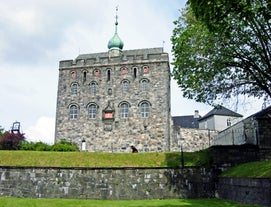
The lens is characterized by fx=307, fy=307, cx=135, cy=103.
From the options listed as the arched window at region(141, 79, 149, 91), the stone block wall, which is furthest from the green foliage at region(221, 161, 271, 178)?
the arched window at region(141, 79, 149, 91)

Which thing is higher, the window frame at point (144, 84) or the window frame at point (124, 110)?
the window frame at point (144, 84)

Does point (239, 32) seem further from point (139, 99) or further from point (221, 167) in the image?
point (139, 99)

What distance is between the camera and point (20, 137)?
25219mm

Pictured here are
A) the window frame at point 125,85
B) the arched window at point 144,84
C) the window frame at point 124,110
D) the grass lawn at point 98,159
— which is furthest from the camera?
the window frame at point 125,85

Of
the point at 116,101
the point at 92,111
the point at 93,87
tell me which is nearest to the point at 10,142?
the point at 92,111

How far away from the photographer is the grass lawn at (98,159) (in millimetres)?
17047

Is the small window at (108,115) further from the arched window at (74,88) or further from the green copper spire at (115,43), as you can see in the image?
the green copper spire at (115,43)

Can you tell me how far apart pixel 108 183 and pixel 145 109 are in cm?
1958

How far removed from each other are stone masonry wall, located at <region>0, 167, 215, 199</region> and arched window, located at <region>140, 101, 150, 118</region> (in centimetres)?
1885

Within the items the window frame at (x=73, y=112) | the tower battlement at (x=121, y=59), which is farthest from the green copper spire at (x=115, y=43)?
the window frame at (x=73, y=112)

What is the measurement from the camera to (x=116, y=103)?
36.2 m

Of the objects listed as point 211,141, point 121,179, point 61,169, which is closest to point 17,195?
point 61,169

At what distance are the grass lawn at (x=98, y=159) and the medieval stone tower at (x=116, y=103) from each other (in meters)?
16.2

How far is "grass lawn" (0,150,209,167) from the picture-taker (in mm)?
17047
